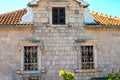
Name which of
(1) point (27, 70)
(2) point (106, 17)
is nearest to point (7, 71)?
(1) point (27, 70)

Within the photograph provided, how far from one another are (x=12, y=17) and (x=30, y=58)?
3115 millimetres

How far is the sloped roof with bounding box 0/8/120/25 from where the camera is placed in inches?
851

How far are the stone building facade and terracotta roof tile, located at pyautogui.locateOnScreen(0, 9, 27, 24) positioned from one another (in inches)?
2.4

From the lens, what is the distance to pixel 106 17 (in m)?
23.6

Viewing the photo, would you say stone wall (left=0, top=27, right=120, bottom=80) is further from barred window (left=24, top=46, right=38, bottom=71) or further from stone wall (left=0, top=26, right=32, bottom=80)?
barred window (left=24, top=46, right=38, bottom=71)

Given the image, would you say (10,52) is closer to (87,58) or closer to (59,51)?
(59,51)

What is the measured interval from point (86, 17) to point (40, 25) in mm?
2898

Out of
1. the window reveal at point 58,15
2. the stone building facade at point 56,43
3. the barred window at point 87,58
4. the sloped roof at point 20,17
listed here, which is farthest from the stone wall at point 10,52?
the barred window at point 87,58

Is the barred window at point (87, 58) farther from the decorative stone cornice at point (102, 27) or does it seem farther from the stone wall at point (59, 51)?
the decorative stone cornice at point (102, 27)

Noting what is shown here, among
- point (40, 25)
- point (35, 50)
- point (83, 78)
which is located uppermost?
point (40, 25)

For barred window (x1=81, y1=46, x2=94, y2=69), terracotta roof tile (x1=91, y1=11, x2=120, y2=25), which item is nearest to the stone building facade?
barred window (x1=81, y1=46, x2=94, y2=69)

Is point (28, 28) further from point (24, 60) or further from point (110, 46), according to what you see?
point (110, 46)

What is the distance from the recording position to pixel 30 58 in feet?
69.2

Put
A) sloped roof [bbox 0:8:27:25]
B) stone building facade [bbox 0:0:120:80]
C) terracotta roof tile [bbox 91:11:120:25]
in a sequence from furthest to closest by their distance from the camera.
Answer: terracotta roof tile [bbox 91:11:120:25], sloped roof [bbox 0:8:27:25], stone building facade [bbox 0:0:120:80]
